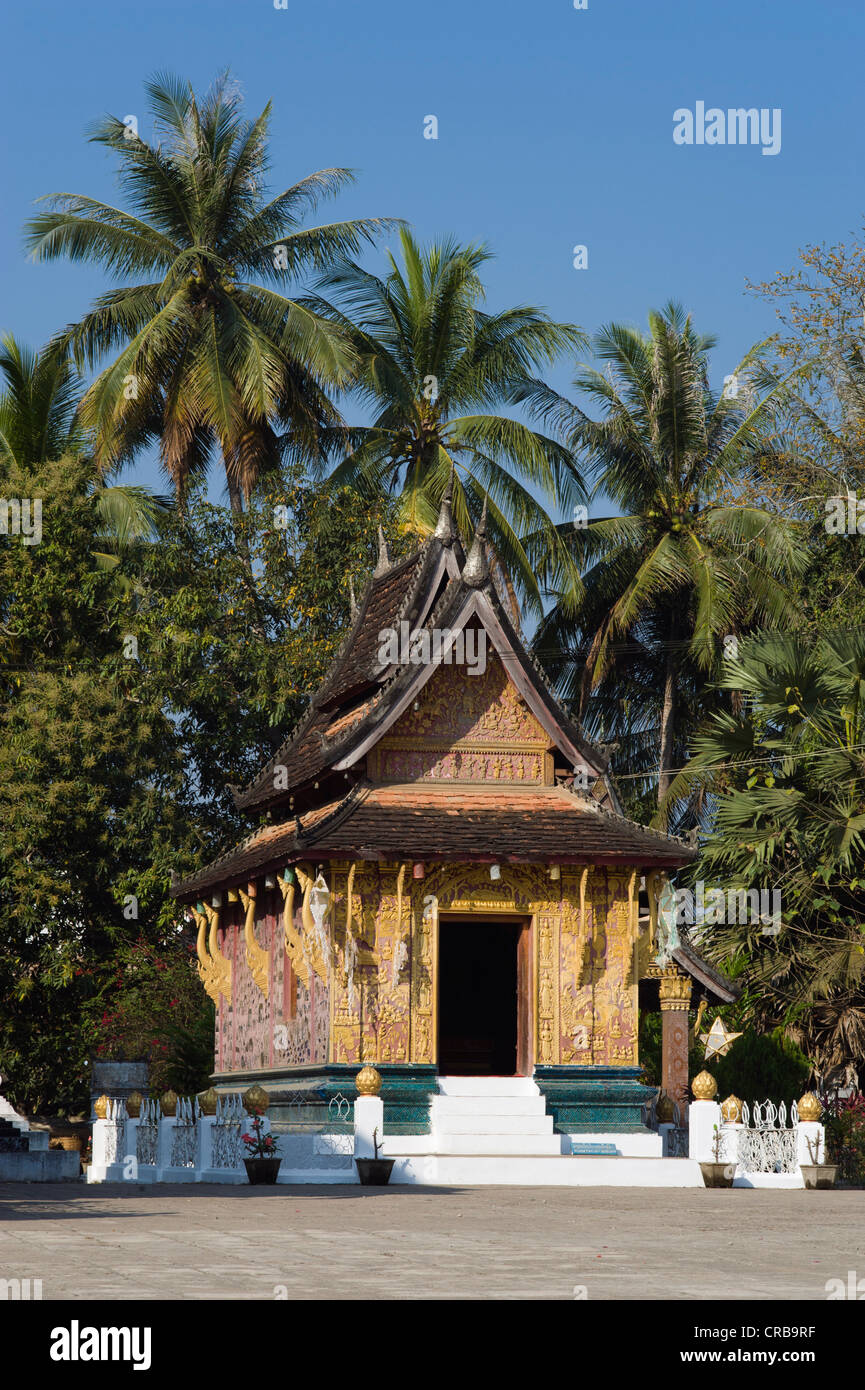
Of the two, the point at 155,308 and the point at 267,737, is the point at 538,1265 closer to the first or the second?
the point at 267,737

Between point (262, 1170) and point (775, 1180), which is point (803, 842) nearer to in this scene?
point (775, 1180)

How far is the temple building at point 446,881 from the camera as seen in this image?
2291cm

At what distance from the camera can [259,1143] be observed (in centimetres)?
2053

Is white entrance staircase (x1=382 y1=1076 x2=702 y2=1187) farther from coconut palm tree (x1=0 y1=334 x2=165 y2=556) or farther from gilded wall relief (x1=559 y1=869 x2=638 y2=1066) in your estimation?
coconut palm tree (x1=0 y1=334 x2=165 y2=556)

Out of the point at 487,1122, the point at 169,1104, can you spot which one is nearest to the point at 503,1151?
the point at 487,1122

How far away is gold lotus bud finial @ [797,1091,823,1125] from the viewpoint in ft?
73.0

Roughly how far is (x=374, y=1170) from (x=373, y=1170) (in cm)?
2

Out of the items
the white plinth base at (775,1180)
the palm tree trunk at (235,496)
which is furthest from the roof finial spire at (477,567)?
the palm tree trunk at (235,496)

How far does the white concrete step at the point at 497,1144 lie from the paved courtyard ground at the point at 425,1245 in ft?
10.1

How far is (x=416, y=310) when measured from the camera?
42875 mm

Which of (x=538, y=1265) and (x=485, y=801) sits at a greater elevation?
(x=485, y=801)
